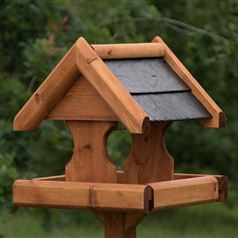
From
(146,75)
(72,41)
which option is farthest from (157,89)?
(72,41)

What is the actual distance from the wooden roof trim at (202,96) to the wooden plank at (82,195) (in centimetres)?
51

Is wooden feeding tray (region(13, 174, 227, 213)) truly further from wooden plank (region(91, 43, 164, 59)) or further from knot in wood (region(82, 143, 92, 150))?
wooden plank (region(91, 43, 164, 59))

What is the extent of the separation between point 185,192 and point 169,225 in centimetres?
1360

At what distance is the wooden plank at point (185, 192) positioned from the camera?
403cm

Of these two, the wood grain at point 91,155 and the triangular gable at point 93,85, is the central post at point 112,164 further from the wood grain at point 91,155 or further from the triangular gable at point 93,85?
the triangular gable at point 93,85

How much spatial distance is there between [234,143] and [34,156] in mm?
5916

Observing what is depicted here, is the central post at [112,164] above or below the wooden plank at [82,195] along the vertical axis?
above

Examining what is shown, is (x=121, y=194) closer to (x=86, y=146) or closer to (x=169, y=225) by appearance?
(x=86, y=146)

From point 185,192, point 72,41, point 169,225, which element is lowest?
point 185,192

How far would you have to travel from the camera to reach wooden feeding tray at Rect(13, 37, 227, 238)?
3998mm

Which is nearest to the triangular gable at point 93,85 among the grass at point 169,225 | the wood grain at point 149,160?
the wood grain at point 149,160

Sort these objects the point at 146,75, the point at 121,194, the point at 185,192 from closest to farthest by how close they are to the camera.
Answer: the point at 121,194, the point at 185,192, the point at 146,75

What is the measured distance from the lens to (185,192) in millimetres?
4176

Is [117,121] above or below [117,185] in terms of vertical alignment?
above
